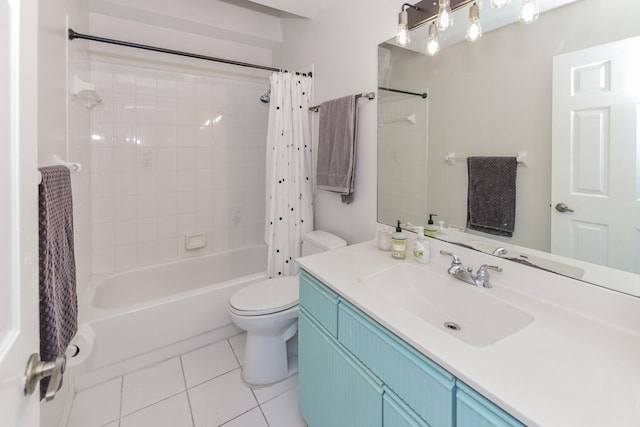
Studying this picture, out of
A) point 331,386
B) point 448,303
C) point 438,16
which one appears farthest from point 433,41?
point 331,386

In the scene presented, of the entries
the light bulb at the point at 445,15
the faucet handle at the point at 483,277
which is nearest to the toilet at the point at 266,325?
the faucet handle at the point at 483,277

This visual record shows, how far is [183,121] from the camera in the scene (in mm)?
2479

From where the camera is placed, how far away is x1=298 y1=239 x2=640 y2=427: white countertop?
0.56 m

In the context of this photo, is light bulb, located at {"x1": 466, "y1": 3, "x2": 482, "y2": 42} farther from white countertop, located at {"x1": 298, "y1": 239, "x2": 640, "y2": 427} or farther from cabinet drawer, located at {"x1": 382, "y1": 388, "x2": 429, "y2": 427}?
cabinet drawer, located at {"x1": 382, "y1": 388, "x2": 429, "y2": 427}

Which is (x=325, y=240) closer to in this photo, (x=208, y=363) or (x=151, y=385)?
(x=208, y=363)

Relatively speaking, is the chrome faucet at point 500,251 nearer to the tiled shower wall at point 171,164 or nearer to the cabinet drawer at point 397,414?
the cabinet drawer at point 397,414

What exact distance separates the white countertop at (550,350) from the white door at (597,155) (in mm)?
142

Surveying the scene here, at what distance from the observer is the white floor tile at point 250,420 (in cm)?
143

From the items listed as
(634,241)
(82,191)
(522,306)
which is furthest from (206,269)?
(634,241)

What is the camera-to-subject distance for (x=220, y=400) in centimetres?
158

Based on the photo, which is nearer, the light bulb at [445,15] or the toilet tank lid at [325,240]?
the light bulb at [445,15]

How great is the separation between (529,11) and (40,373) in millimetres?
1667

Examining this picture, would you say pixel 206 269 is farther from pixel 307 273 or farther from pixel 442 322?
pixel 442 322

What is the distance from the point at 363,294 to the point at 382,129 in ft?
3.34
